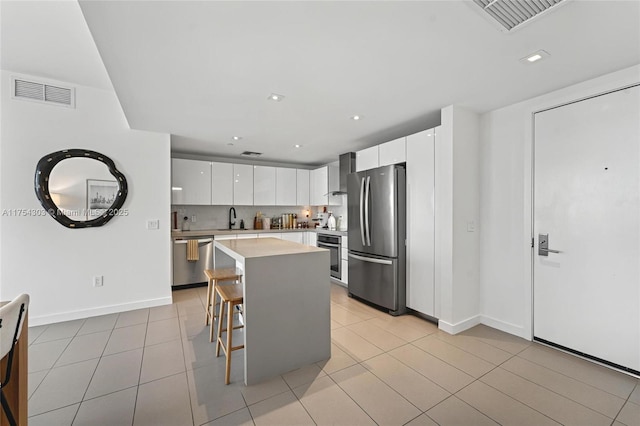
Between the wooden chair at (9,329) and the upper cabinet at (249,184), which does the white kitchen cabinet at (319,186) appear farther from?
the wooden chair at (9,329)

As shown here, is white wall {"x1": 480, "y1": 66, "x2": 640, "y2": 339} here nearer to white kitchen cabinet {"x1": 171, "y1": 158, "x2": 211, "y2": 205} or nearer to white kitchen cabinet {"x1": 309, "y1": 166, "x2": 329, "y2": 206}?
white kitchen cabinet {"x1": 309, "y1": 166, "x2": 329, "y2": 206}

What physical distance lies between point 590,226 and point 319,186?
4.24 metres

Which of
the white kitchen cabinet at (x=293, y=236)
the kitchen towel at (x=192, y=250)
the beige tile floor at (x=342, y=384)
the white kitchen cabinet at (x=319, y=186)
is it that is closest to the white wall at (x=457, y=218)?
the beige tile floor at (x=342, y=384)

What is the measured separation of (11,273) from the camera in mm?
2969

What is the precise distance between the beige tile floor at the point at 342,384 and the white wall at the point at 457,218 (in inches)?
10.4

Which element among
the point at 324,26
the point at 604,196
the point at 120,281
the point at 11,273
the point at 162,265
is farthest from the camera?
the point at 162,265

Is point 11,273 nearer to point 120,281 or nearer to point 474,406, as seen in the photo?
point 120,281

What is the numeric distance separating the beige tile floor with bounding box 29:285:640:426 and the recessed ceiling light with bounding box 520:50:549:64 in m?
2.37

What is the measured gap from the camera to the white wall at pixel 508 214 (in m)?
2.75

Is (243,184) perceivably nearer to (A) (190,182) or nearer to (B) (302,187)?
(A) (190,182)

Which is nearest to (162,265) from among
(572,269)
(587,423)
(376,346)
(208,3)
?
(376,346)

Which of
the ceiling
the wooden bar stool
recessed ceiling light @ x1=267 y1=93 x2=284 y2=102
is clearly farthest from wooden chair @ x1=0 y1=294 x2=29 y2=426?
recessed ceiling light @ x1=267 y1=93 x2=284 y2=102

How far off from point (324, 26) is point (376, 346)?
261 centimetres

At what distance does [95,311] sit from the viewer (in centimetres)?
337
